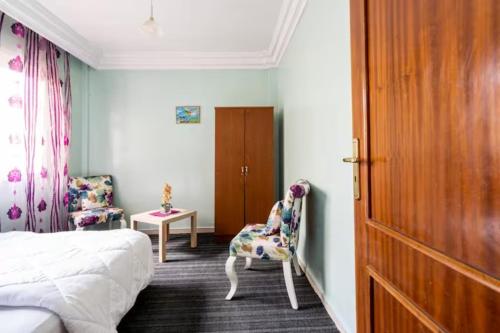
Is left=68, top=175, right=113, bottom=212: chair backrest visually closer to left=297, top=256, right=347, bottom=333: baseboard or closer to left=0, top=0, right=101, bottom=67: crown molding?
left=0, top=0, right=101, bottom=67: crown molding

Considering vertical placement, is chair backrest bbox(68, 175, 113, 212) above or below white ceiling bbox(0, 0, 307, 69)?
below

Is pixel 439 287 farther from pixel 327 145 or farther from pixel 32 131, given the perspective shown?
pixel 32 131

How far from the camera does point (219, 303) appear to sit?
6.49 feet

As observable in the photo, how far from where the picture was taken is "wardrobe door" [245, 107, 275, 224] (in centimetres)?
349

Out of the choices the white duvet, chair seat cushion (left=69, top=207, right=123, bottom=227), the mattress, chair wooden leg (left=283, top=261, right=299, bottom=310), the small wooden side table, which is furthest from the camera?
chair seat cushion (left=69, top=207, right=123, bottom=227)

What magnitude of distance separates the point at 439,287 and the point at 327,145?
1326 millimetres

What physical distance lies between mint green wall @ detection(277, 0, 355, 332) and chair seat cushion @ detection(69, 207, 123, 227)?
8.18ft

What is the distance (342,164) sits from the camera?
161cm

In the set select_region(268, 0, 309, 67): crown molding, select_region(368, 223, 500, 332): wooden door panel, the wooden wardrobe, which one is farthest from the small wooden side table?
select_region(268, 0, 309, 67): crown molding

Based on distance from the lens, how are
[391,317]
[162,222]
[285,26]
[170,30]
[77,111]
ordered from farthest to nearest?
[77,111], [170,30], [285,26], [162,222], [391,317]

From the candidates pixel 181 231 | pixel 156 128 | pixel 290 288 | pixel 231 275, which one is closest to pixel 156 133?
pixel 156 128

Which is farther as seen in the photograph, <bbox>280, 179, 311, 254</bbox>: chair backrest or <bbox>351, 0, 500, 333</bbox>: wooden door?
<bbox>280, 179, 311, 254</bbox>: chair backrest

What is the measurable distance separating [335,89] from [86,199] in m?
3.50

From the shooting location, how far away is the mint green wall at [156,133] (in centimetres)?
384
